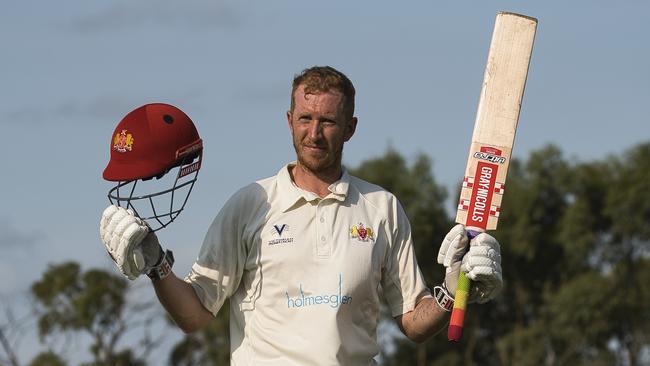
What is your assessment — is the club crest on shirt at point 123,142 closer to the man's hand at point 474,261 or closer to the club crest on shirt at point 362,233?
the club crest on shirt at point 362,233

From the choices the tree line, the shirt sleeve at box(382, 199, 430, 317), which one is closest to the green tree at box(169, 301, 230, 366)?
the tree line

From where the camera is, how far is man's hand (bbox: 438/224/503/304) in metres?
6.53

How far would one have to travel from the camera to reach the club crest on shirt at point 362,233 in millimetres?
6863

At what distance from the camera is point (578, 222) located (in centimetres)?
4209

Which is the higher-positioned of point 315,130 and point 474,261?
point 315,130

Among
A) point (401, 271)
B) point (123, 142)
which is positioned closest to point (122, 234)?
point (123, 142)

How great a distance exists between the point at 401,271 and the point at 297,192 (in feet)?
1.95

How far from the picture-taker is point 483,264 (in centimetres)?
652

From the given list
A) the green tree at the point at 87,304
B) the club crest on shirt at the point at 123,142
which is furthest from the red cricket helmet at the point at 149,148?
the green tree at the point at 87,304

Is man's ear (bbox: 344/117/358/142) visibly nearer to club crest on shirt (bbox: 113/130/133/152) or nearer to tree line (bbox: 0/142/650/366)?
club crest on shirt (bbox: 113/130/133/152)

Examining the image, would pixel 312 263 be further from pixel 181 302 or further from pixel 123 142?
pixel 123 142

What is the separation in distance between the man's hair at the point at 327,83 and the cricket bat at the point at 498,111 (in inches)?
22.6

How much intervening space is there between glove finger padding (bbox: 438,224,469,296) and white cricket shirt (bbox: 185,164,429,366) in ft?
1.15

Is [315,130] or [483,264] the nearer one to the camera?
[483,264]
